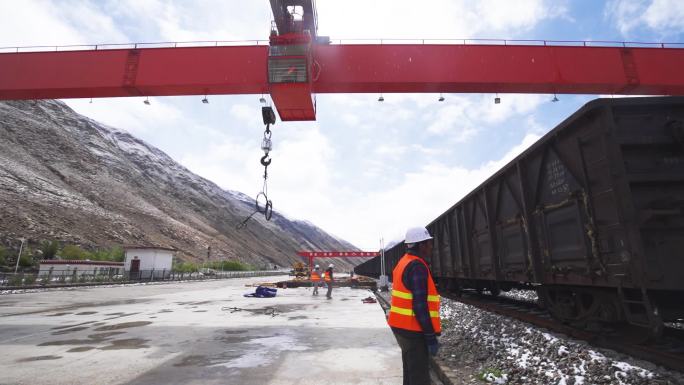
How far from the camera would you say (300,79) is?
8234 mm

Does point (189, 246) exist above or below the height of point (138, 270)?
above

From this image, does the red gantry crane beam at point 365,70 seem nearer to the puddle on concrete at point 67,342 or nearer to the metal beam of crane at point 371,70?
the metal beam of crane at point 371,70

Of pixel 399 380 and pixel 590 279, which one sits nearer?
pixel 399 380

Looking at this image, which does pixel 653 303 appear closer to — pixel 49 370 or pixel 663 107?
pixel 663 107

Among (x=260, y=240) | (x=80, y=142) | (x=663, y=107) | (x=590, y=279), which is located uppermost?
(x=80, y=142)

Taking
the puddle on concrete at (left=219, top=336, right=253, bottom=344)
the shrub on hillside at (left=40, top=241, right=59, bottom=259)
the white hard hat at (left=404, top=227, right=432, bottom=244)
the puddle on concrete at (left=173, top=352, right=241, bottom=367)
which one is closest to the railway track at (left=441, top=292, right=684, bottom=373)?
the white hard hat at (left=404, top=227, right=432, bottom=244)

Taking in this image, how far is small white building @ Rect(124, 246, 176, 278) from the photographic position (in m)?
32.3

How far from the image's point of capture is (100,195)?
56.9m

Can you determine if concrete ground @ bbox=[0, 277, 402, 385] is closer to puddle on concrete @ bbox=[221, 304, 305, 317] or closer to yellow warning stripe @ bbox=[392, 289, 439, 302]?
puddle on concrete @ bbox=[221, 304, 305, 317]

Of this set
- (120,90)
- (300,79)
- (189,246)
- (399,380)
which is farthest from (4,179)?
(399,380)

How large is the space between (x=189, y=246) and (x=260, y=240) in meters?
37.8

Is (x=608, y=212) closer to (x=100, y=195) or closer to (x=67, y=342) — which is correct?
(x=67, y=342)

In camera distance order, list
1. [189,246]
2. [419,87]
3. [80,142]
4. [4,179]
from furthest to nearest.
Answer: [80,142] < [189,246] < [4,179] < [419,87]

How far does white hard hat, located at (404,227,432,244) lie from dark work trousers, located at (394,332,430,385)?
0.74 meters
